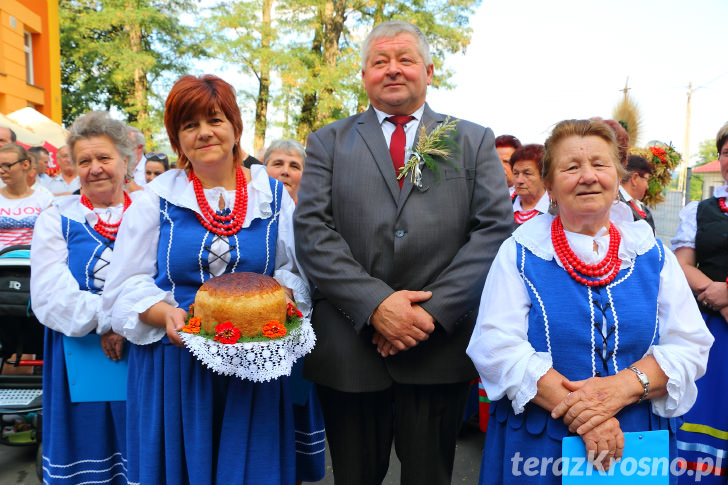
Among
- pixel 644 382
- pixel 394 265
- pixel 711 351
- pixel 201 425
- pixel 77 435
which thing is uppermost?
pixel 394 265

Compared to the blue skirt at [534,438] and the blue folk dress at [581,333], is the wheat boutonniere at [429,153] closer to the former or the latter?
the blue folk dress at [581,333]

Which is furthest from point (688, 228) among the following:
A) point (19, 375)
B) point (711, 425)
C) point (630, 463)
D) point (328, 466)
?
point (19, 375)

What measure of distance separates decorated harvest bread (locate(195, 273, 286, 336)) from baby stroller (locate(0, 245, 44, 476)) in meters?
2.05

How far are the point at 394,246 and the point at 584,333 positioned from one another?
0.83m

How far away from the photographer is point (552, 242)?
6.95 ft

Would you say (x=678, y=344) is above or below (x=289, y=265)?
below

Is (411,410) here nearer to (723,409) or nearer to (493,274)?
(493,274)

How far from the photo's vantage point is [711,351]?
288 centimetres

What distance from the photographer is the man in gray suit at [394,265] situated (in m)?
2.29

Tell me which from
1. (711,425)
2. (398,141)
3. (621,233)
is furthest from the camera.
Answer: (711,425)

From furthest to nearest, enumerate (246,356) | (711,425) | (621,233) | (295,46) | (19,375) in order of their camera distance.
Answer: (295,46), (19,375), (711,425), (621,233), (246,356)

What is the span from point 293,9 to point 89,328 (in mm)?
14531

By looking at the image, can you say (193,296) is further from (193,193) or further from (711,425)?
(711,425)

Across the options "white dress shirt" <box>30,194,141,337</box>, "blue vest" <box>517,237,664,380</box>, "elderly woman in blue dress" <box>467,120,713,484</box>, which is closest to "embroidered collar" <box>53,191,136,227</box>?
"white dress shirt" <box>30,194,141,337</box>
